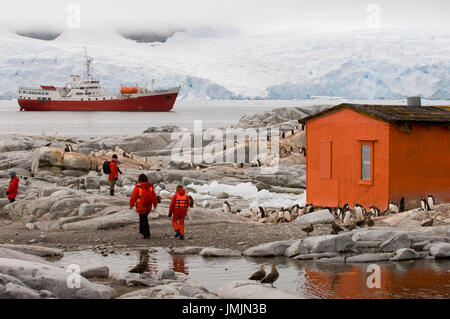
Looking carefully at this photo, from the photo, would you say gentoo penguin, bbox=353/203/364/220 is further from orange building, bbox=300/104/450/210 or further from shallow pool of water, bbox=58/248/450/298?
shallow pool of water, bbox=58/248/450/298

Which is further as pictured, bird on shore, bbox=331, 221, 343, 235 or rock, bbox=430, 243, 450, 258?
bird on shore, bbox=331, 221, 343, 235

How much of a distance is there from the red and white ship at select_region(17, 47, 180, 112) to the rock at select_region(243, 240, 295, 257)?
8874 cm

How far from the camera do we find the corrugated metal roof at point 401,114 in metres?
14.7

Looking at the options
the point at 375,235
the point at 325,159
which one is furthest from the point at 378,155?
the point at 375,235

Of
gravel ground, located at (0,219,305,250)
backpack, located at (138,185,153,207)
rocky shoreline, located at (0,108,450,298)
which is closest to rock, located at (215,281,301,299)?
rocky shoreline, located at (0,108,450,298)

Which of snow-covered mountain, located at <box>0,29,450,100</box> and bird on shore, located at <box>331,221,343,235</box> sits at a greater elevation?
snow-covered mountain, located at <box>0,29,450,100</box>

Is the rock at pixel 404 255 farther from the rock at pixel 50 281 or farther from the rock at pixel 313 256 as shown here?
the rock at pixel 50 281

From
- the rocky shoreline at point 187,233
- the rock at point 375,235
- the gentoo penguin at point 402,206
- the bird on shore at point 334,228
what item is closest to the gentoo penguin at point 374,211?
the rocky shoreline at point 187,233

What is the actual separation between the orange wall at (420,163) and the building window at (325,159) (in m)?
1.78

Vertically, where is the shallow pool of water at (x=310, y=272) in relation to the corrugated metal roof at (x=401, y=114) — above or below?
below

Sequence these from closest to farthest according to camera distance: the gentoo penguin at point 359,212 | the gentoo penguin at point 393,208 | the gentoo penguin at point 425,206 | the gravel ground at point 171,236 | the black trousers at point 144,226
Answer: the gravel ground at point 171,236 < the black trousers at point 144,226 < the gentoo penguin at point 425,206 < the gentoo penguin at point 359,212 < the gentoo penguin at point 393,208

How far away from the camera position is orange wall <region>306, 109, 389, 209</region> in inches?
583
